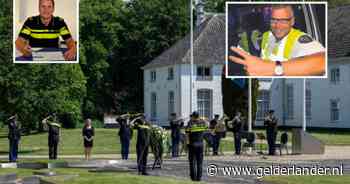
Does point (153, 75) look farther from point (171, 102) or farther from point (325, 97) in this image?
point (325, 97)

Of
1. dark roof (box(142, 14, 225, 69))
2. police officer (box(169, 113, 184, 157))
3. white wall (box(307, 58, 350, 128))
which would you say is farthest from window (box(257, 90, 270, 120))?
police officer (box(169, 113, 184, 157))

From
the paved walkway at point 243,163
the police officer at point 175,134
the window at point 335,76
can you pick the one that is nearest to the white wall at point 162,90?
the window at point 335,76

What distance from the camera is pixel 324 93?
6334 centimetres

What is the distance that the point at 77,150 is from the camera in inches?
1779

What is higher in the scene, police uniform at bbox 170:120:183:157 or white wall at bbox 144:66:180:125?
white wall at bbox 144:66:180:125

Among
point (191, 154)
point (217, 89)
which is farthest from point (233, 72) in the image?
point (217, 89)

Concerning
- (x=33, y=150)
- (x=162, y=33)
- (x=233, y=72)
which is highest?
(x=162, y=33)

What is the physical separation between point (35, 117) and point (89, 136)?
12446 mm

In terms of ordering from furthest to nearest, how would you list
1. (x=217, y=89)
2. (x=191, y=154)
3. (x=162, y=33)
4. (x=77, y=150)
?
(x=162, y=33), (x=217, y=89), (x=77, y=150), (x=191, y=154)

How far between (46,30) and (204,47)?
39.0m

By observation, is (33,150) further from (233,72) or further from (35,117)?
(233,72)

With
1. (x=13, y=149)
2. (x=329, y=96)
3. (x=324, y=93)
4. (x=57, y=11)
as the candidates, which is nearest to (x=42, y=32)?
(x=57, y=11)

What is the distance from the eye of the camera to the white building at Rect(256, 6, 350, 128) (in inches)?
2413

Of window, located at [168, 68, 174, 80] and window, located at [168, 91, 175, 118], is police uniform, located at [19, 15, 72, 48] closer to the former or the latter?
window, located at [168, 91, 175, 118]
